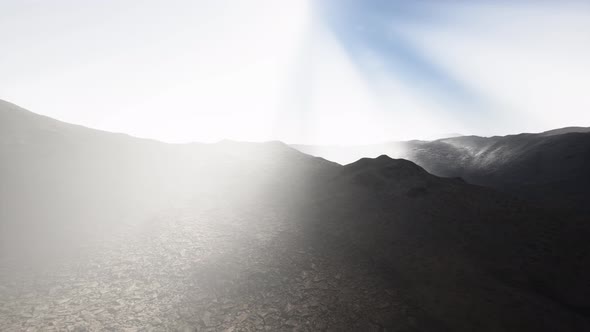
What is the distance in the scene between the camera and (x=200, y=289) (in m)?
11.9

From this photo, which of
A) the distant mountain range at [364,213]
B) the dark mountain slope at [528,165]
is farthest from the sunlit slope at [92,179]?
the dark mountain slope at [528,165]

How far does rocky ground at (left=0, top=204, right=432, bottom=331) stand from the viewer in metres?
9.72

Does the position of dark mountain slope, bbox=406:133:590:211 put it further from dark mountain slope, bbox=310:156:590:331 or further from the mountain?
dark mountain slope, bbox=310:156:590:331

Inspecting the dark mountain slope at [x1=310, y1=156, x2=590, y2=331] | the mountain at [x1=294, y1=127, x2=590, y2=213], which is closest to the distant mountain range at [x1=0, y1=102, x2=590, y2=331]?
the dark mountain slope at [x1=310, y1=156, x2=590, y2=331]

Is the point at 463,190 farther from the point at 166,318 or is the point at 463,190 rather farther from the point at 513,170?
the point at 513,170

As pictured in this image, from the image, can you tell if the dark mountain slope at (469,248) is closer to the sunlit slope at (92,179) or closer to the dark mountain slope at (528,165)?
the sunlit slope at (92,179)

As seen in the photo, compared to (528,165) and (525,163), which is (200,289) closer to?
(528,165)

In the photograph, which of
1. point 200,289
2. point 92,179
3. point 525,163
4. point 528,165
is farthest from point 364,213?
point 525,163

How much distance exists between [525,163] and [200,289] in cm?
6006

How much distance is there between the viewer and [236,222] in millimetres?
18734

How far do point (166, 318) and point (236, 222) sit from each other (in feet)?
29.4

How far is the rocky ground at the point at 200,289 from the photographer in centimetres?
972

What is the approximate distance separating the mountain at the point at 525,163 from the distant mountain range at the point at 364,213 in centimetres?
311

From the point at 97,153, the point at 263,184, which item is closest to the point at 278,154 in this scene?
the point at 263,184
